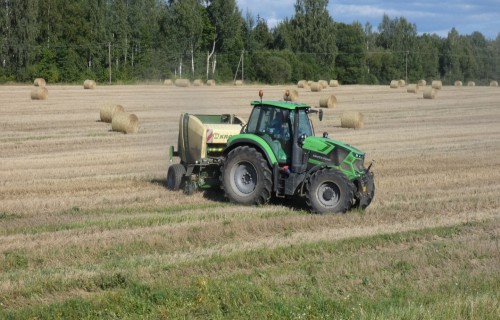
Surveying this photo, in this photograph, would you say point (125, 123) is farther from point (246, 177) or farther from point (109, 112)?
point (246, 177)

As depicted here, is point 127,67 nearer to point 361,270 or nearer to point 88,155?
point 88,155

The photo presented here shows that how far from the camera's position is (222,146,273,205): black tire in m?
11.3

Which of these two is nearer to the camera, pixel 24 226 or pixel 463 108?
pixel 24 226

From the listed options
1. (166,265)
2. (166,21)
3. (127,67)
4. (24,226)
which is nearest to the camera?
(166,265)

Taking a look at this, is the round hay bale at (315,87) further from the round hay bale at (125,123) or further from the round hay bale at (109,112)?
the round hay bale at (125,123)

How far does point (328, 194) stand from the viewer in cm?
1095

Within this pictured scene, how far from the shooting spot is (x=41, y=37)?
6331cm

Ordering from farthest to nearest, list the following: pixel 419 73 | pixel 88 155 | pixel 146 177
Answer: pixel 419 73, pixel 88 155, pixel 146 177

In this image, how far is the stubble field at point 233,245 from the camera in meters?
6.34

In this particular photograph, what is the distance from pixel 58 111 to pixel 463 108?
20.0m

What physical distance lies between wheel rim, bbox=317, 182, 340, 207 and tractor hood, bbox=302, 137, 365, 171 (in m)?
0.38

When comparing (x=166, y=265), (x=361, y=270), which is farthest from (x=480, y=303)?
(x=166, y=265)

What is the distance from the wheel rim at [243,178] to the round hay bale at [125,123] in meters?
12.0

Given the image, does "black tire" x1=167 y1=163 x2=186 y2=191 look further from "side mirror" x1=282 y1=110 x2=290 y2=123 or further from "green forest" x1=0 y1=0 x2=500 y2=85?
"green forest" x1=0 y1=0 x2=500 y2=85
